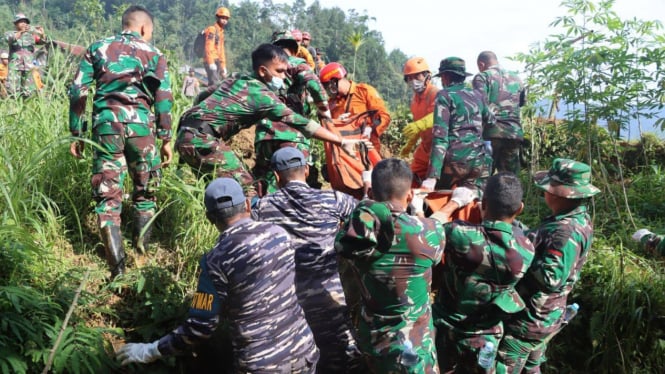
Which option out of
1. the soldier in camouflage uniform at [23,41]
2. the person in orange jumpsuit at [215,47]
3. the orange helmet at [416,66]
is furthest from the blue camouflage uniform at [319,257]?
the person in orange jumpsuit at [215,47]

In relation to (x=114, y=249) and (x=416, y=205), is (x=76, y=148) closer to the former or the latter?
(x=114, y=249)

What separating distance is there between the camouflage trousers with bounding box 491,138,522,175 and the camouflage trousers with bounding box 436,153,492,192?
49.2 inches

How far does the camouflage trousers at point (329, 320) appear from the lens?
10.5 ft

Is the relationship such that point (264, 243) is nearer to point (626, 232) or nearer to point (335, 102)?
point (335, 102)

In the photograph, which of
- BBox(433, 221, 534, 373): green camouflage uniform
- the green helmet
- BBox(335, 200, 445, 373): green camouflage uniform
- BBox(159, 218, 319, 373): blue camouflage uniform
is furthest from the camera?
the green helmet

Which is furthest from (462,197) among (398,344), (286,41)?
(286,41)

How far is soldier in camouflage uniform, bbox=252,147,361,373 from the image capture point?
10.1 feet

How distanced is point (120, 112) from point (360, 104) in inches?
93.6

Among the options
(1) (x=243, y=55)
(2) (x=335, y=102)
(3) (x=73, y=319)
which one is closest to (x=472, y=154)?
(2) (x=335, y=102)

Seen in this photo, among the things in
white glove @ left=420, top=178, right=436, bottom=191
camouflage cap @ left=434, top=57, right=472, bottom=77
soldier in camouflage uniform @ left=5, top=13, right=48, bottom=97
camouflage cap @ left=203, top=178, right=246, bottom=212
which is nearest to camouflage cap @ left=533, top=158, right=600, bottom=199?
white glove @ left=420, top=178, right=436, bottom=191

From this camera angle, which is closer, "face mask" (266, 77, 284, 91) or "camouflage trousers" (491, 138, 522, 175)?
"face mask" (266, 77, 284, 91)

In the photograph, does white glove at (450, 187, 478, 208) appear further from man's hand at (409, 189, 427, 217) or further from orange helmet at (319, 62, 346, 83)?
orange helmet at (319, 62, 346, 83)

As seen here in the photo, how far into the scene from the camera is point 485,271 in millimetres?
2715

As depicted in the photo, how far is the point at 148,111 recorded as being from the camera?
13.1 ft
